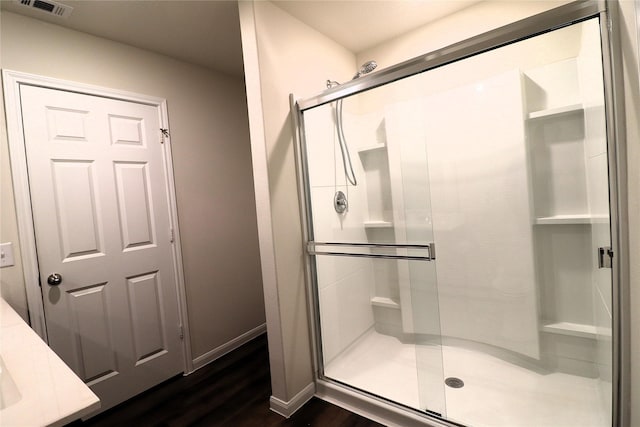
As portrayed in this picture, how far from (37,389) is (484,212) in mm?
2168

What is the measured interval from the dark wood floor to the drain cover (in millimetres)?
476

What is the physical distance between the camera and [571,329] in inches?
67.4

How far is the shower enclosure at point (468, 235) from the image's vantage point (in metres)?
1.56

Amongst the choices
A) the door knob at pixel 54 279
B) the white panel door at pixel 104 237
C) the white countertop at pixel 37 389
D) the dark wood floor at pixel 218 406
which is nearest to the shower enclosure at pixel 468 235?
the dark wood floor at pixel 218 406

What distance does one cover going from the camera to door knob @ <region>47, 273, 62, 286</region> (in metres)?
1.76

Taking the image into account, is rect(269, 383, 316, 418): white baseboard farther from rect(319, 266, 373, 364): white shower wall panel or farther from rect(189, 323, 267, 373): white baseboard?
rect(189, 323, 267, 373): white baseboard

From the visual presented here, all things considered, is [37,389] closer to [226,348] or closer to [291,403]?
[291,403]

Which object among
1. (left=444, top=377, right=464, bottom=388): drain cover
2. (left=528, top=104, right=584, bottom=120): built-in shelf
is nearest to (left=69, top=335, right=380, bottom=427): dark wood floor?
(left=444, top=377, right=464, bottom=388): drain cover

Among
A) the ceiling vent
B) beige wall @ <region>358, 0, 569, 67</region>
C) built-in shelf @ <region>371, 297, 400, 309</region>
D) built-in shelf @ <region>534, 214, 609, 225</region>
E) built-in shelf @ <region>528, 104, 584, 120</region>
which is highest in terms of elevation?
the ceiling vent

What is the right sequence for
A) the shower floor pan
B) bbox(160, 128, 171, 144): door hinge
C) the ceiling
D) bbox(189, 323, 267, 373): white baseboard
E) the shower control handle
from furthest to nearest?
bbox(189, 323, 267, 373): white baseboard < bbox(160, 128, 171, 144): door hinge < the shower control handle < the ceiling < the shower floor pan

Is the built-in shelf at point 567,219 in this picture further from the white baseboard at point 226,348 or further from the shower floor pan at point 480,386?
the white baseboard at point 226,348

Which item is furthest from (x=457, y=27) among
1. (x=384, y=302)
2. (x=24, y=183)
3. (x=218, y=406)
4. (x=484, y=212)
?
(x=218, y=406)

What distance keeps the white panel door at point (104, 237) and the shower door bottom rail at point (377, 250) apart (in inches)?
45.7

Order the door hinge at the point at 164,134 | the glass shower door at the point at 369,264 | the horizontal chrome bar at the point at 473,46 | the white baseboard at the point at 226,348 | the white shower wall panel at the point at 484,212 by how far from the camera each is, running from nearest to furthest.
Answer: the horizontal chrome bar at the point at 473,46
the glass shower door at the point at 369,264
the white shower wall panel at the point at 484,212
the door hinge at the point at 164,134
the white baseboard at the point at 226,348
